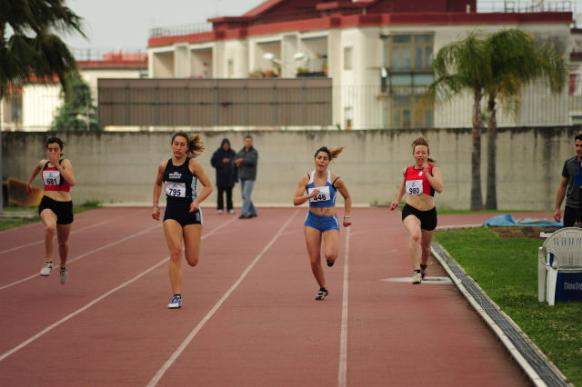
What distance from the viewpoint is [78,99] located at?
92688 millimetres

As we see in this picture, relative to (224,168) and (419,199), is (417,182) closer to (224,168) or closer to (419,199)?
(419,199)

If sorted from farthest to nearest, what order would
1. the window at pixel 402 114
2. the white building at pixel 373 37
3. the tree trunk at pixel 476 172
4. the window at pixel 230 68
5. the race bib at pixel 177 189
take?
1. the window at pixel 230 68
2. the white building at pixel 373 37
3. the window at pixel 402 114
4. the tree trunk at pixel 476 172
5. the race bib at pixel 177 189

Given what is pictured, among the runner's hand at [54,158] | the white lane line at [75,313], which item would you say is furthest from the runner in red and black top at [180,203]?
the runner's hand at [54,158]

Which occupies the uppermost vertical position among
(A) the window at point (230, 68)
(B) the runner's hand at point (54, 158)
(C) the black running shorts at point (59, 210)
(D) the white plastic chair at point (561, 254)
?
(A) the window at point (230, 68)

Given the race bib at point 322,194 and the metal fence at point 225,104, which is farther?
the metal fence at point 225,104

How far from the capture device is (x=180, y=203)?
1520 centimetres

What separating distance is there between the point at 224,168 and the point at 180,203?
1819cm

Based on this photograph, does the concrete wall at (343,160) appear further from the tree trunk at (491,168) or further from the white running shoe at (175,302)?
the white running shoe at (175,302)

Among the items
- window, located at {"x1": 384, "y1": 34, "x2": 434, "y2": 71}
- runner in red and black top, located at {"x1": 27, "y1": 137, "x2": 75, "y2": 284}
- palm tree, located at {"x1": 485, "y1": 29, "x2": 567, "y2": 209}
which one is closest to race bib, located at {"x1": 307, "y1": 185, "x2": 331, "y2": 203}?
runner in red and black top, located at {"x1": 27, "y1": 137, "x2": 75, "y2": 284}

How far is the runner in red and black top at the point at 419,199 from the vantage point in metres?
17.4

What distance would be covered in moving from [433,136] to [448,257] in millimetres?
17973

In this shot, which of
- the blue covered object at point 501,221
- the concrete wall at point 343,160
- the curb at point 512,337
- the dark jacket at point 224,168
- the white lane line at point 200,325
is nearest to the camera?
the curb at point 512,337

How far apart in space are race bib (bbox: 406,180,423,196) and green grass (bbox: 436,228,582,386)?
136cm

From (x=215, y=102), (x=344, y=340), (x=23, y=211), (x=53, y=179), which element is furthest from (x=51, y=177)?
(x=215, y=102)
